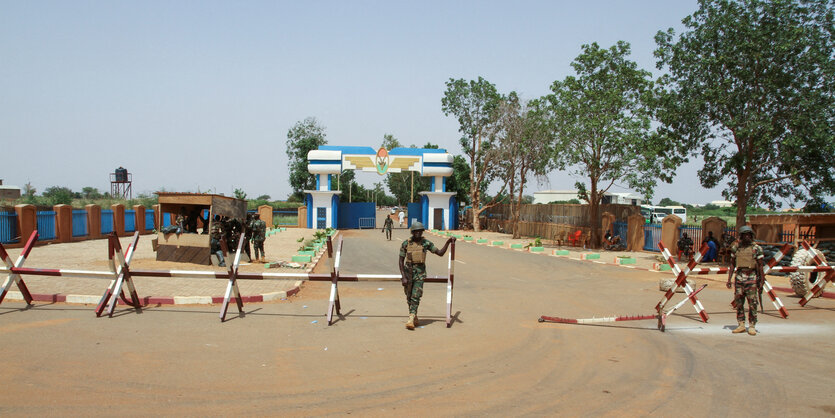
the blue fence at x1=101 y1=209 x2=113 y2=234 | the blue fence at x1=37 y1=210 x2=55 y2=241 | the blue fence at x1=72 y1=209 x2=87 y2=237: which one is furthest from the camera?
the blue fence at x1=101 y1=209 x2=113 y2=234

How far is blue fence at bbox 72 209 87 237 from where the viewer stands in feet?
80.3

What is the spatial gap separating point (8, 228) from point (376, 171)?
90.4ft

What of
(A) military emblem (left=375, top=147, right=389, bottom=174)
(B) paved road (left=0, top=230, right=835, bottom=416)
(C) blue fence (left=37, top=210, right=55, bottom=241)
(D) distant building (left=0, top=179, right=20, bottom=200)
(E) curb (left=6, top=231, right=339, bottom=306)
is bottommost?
(B) paved road (left=0, top=230, right=835, bottom=416)

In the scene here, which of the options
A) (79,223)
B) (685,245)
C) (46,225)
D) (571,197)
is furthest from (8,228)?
(571,197)

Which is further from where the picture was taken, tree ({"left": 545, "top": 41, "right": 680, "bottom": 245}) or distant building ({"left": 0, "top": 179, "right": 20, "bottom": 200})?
distant building ({"left": 0, "top": 179, "right": 20, "bottom": 200})

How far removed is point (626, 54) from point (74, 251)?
85.2 ft

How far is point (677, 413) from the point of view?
4.79 metres

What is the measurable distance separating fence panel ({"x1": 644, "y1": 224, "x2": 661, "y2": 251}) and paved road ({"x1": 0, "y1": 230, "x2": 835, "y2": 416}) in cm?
1536

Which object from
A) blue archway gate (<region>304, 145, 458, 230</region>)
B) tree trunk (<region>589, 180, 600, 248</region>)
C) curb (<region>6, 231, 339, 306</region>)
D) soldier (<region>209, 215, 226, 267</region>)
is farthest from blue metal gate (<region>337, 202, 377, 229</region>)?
curb (<region>6, 231, 339, 306</region>)

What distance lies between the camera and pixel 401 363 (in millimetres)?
6289

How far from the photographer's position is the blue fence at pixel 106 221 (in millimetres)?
26875

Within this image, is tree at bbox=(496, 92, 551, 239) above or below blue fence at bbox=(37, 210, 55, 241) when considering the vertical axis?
above

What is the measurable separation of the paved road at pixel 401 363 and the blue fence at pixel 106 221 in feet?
65.8

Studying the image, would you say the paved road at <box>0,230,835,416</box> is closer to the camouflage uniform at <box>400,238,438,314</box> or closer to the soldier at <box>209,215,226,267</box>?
the camouflage uniform at <box>400,238,438,314</box>
